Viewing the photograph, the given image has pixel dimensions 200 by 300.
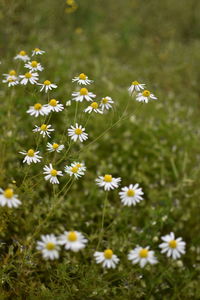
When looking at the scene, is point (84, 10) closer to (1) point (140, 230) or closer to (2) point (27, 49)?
(2) point (27, 49)

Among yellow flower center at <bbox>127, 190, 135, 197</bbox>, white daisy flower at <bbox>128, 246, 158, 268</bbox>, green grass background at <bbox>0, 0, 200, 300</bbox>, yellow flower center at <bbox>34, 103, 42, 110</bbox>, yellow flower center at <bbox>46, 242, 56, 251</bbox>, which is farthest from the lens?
green grass background at <bbox>0, 0, 200, 300</bbox>

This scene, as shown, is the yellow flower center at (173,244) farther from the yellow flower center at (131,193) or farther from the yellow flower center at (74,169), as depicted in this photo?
the yellow flower center at (74,169)

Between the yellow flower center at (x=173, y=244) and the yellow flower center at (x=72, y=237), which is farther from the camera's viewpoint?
the yellow flower center at (x=173, y=244)

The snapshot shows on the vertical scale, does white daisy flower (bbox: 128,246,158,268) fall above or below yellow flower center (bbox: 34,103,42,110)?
below

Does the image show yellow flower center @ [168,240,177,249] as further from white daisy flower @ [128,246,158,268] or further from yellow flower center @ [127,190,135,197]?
yellow flower center @ [127,190,135,197]

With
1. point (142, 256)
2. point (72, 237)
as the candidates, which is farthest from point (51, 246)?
point (142, 256)

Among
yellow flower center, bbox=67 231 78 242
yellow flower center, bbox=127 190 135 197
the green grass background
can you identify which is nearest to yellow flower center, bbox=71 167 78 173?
the green grass background

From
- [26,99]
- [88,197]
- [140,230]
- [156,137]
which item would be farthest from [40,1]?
[140,230]

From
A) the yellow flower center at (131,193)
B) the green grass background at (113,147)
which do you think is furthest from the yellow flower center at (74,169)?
the yellow flower center at (131,193)

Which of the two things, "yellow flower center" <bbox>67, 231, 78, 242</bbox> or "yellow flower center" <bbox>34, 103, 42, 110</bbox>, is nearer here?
"yellow flower center" <bbox>67, 231, 78, 242</bbox>
